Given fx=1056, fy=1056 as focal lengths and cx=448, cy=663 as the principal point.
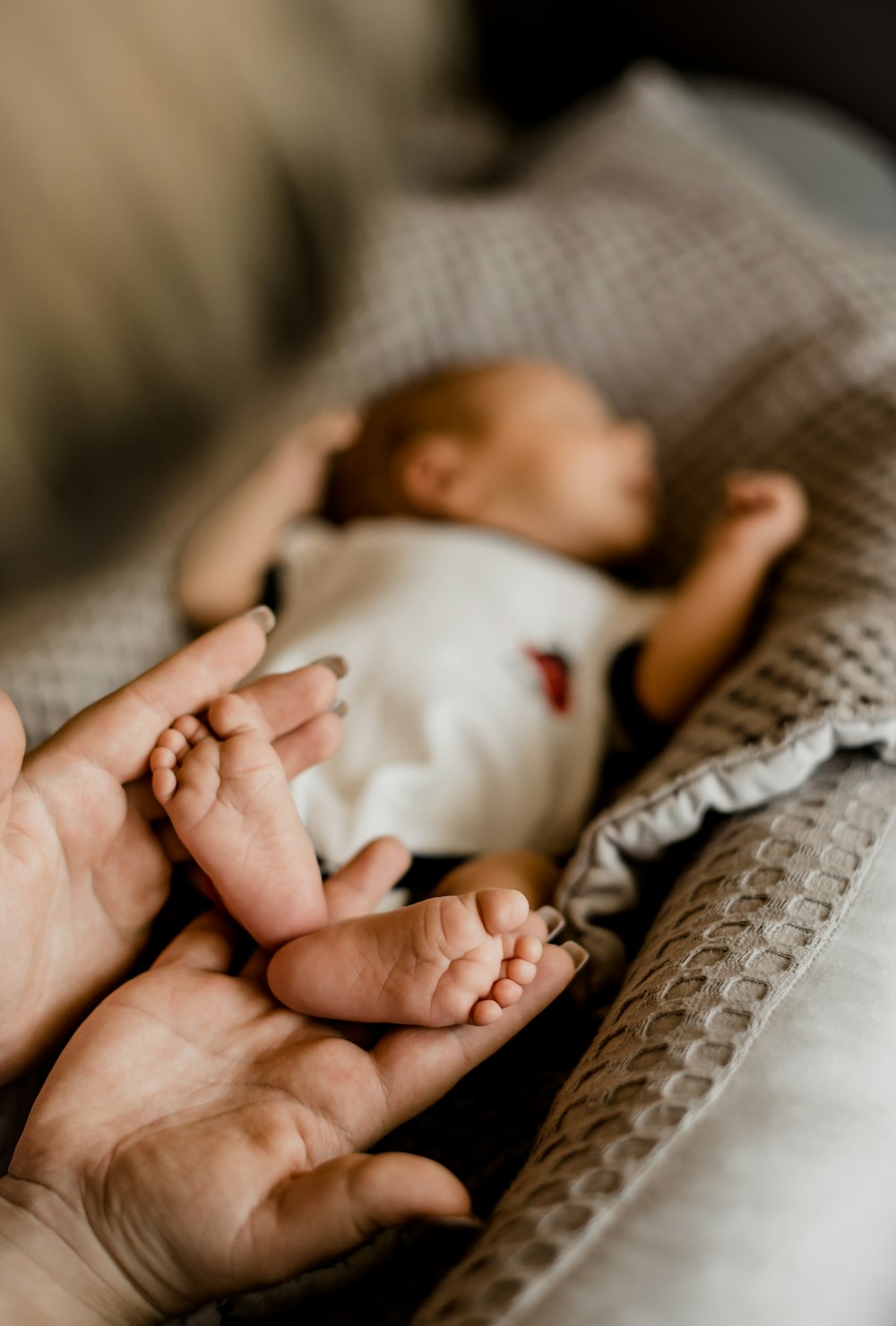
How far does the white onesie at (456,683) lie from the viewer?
2.73 feet

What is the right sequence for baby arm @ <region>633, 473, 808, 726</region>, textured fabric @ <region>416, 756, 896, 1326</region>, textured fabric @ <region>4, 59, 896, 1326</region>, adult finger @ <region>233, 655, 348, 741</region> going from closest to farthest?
textured fabric @ <region>416, 756, 896, 1326</region> < textured fabric @ <region>4, 59, 896, 1326</region> < adult finger @ <region>233, 655, 348, 741</region> < baby arm @ <region>633, 473, 808, 726</region>

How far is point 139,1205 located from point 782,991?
34cm

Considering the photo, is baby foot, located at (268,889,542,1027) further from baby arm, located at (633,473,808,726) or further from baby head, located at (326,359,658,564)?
baby head, located at (326,359,658,564)

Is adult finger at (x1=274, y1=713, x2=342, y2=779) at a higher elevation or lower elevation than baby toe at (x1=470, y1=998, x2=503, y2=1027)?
higher

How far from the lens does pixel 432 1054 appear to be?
58 cm

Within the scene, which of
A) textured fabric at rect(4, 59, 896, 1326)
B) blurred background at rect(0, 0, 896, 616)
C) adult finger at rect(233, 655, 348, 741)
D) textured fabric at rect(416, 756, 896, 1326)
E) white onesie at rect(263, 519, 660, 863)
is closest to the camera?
textured fabric at rect(416, 756, 896, 1326)

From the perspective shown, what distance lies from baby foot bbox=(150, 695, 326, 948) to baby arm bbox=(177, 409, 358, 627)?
418mm

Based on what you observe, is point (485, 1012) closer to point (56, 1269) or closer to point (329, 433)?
point (56, 1269)

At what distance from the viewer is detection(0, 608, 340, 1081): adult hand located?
565 millimetres

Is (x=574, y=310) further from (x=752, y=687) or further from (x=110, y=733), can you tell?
(x=110, y=733)

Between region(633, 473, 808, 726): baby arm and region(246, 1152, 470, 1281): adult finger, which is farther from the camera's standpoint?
region(633, 473, 808, 726): baby arm

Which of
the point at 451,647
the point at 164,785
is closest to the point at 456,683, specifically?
the point at 451,647

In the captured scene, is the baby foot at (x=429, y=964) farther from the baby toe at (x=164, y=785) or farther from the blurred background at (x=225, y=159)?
the blurred background at (x=225, y=159)

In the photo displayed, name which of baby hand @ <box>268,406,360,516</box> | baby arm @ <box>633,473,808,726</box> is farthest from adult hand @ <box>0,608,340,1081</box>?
baby hand @ <box>268,406,360,516</box>
